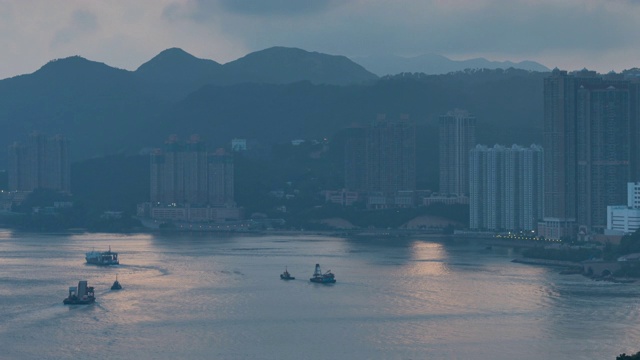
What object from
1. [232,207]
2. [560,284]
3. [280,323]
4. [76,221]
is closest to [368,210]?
[232,207]

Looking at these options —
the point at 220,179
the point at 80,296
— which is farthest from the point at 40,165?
the point at 80,296

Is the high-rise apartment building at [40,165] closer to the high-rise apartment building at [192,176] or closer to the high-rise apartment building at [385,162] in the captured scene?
the high-rise apartment building at [192,176]

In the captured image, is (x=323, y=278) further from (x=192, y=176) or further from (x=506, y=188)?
(x=192, y=176)

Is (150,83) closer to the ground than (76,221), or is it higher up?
higher up

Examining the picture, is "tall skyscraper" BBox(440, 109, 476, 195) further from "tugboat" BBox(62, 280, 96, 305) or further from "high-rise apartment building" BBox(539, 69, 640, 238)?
"tugboat" BBox(62, 280, 96, 305)

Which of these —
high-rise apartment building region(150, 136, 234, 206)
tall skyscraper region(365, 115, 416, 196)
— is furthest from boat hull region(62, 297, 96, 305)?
high-rise apartment building region(150, 136, 234, 206)

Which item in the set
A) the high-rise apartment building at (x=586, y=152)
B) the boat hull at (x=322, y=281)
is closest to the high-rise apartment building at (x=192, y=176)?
the high-rise apartment building at (x=586, y=152)

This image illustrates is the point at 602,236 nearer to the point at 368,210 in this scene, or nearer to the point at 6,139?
the point at 368,210
